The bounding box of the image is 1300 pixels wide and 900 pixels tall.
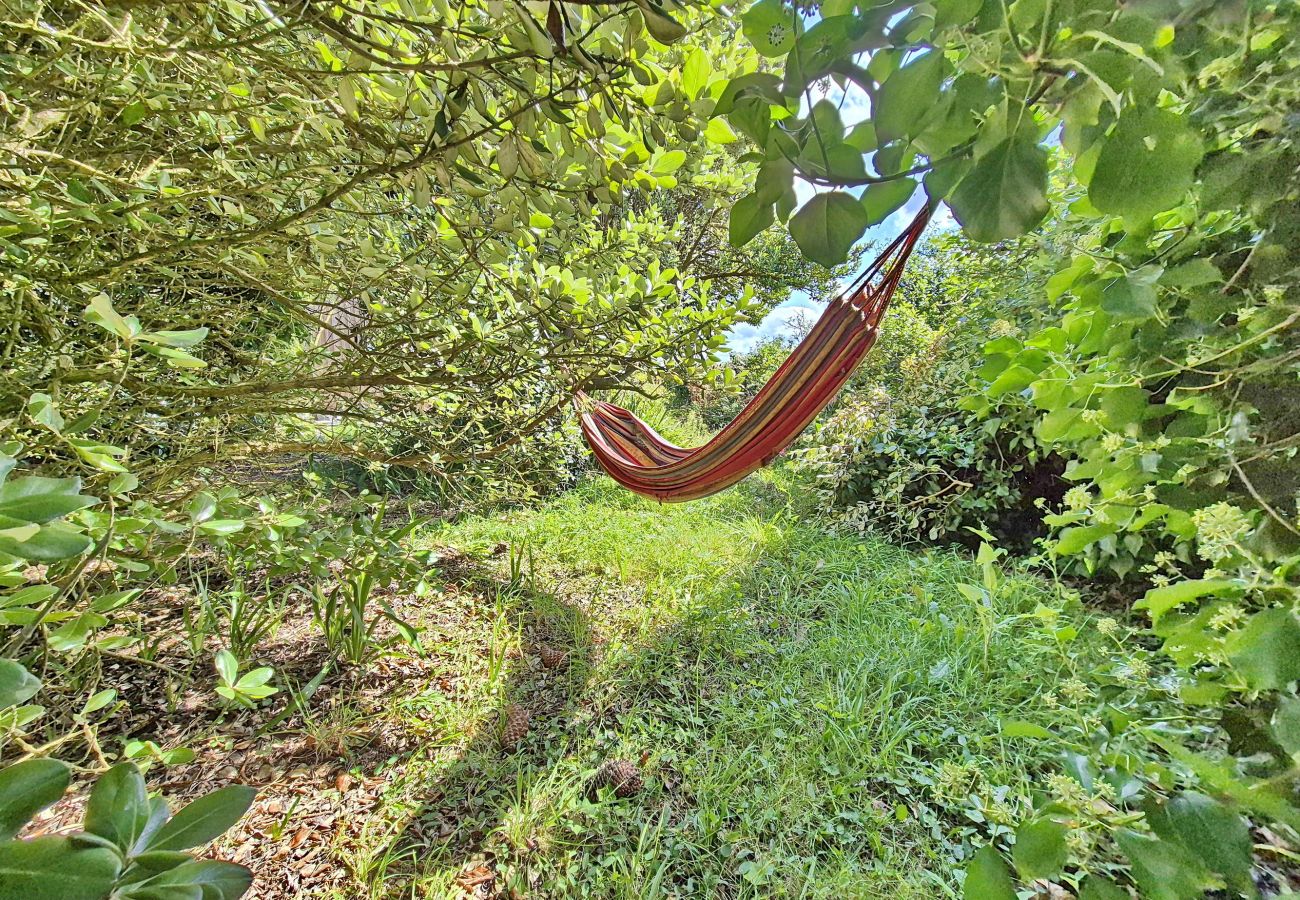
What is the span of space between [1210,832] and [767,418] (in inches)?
45.5

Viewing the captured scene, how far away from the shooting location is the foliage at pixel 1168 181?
0.73 feet

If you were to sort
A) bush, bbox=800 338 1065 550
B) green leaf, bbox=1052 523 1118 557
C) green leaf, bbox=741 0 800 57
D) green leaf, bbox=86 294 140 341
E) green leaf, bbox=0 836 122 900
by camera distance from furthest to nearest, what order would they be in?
1. bush, bbox=800 338 1065 550
2. green leaf, bbox=1052 523 1118 557
3. green leaf, bbox=86 294 140 341
4. green leaf, bbox=741 0 800 57
5. green leaf, bbox=0 836 122 900

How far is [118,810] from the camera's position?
0.23 metres

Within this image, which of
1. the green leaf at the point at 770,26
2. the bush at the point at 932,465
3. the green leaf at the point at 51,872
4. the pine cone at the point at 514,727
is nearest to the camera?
the green leaf at the point at 51,872

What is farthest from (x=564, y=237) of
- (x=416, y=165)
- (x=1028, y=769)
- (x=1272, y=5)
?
(x=1028, y=769)

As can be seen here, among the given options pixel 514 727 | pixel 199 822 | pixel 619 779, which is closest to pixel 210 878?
pixel 199 822

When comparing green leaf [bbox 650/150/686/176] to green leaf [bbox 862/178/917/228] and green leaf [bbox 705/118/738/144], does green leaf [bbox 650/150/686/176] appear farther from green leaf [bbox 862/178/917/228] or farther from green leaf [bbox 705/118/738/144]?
green leaf [bbox 862/178/917/228]

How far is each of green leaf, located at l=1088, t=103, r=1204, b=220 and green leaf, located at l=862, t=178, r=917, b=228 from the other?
0.10 metres

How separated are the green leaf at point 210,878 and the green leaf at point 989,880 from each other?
14.4 inches

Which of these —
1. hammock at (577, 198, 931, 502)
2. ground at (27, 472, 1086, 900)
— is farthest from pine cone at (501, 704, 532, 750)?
hammock at (577, 198, 931, 502)

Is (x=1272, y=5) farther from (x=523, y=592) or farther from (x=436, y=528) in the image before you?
(x=436, y=528)

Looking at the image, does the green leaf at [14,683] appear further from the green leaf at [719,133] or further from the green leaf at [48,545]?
the green leaf at [719,133]

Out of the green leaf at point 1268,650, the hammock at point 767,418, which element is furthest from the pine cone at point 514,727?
the green leaf at point 1268,650

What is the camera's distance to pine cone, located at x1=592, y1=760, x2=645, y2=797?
3.95 ft
